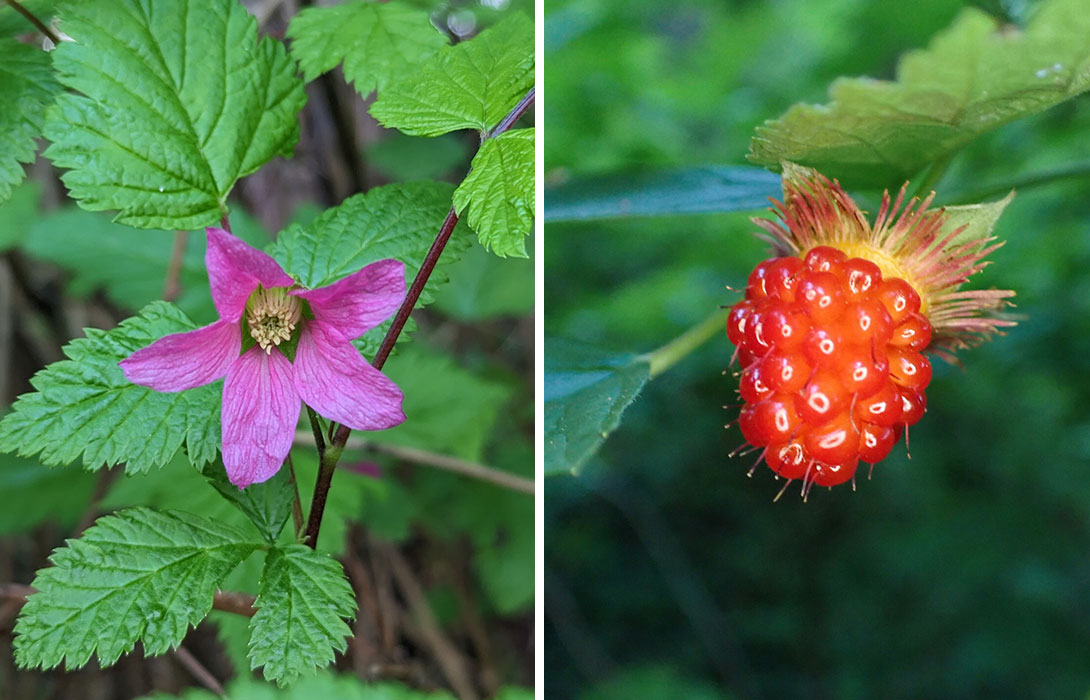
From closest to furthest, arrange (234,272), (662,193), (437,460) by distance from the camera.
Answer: (234,272) → (662,193) → (437,460)

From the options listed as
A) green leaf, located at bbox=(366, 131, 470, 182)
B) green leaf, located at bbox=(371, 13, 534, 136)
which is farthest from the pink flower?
green leaf, located at bbox=(366, 131, 470, 182)

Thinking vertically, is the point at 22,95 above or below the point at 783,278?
above

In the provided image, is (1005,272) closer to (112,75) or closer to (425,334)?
(425,334)

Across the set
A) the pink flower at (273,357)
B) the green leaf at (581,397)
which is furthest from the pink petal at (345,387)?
the green leaf at (581,397)

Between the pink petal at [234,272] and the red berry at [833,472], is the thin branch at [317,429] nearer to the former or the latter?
the pink petal at [234,272]

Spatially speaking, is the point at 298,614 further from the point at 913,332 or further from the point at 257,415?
the point at 913,332

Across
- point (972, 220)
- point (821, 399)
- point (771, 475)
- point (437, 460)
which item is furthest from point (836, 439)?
point (771, 475)

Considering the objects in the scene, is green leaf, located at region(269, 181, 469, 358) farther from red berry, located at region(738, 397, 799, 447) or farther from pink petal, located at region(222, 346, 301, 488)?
red berry, located at region(738, 397, 799, 447)
